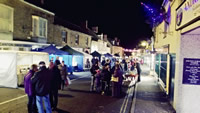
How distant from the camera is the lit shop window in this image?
47.2 ft

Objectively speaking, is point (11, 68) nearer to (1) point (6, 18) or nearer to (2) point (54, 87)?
(1) point (6, 18)

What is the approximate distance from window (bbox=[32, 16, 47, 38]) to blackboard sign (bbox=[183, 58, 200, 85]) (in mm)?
15330

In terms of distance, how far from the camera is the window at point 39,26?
1830 centimetres

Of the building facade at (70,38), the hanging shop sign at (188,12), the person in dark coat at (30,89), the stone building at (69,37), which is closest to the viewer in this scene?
the hanging shop sign at (188,12)

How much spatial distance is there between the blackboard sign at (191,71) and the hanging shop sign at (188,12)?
1358mm

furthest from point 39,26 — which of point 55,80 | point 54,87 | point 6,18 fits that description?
point 54,87

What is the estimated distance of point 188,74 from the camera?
271 inches

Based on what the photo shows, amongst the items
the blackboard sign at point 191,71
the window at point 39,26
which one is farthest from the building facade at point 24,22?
the blackboard sign at point 191,71

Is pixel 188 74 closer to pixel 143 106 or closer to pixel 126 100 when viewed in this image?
pixel 143 106

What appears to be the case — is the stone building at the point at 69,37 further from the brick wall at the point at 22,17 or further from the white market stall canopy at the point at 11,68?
the white market stall canopy at the point at 11,68

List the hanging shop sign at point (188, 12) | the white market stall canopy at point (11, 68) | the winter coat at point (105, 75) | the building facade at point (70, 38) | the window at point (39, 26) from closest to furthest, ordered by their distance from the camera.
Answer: the hanging shop sign at point (188, 12) → the winter coat at point (105, 75) → the white market stall canopy at point (11, 68) → the window at point (39, 26) → the building facade at point (70, 38)

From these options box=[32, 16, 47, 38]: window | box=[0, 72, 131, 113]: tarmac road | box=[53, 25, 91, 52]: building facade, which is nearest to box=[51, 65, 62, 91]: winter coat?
box=[0, 72, 131, 113]: tarmac road

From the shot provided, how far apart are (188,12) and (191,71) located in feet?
7.53

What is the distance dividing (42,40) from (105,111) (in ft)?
45.7
